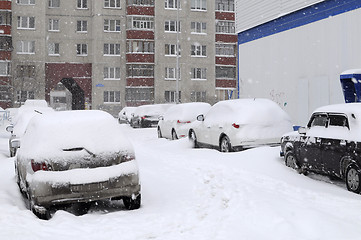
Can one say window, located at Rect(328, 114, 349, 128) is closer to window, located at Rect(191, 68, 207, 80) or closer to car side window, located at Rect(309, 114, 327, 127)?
car side window, located at Rect(309, 114, 327, 127)

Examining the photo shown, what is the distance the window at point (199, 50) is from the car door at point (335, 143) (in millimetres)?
48609

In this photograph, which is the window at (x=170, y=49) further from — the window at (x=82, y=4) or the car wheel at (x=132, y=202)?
the car wheel at (x=132, y=202)

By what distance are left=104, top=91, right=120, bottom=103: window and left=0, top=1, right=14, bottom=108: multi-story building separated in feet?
33.7

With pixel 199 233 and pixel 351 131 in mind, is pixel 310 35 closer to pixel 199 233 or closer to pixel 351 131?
pixel 351 131

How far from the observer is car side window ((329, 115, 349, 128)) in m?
8.98

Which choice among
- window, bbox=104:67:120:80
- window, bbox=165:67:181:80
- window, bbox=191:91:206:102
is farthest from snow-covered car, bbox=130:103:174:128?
window, bbox=191:91:206:102

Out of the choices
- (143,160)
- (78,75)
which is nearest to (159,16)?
(78,75)

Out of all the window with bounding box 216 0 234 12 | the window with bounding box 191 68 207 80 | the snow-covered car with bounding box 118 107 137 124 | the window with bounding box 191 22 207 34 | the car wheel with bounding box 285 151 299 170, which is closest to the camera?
the car wheel with bounding box 285 151 299 170

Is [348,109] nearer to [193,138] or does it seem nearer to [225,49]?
[193,138]

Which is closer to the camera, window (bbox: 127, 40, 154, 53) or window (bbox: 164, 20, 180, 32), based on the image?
window (bbox: 127, 40, 154, 53)

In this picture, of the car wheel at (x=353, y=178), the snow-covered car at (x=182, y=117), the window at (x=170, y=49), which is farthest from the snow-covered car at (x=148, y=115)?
the window at (x=170, y=49)

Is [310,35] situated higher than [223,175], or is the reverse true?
[310,35]

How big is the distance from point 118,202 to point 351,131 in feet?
14.4

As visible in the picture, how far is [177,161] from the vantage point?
42.5 feet
